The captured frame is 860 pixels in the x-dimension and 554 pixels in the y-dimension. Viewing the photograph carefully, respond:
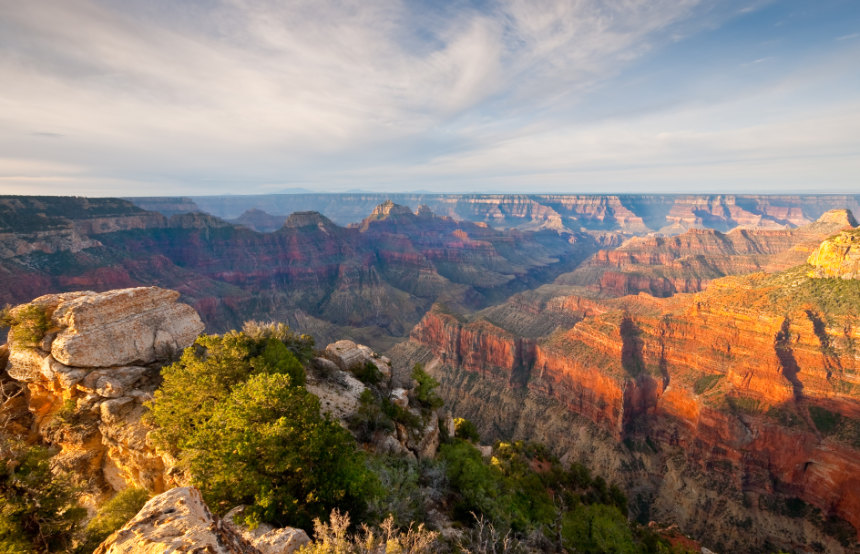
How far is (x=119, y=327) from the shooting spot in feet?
69.3

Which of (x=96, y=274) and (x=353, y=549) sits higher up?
(x=353, y=549)

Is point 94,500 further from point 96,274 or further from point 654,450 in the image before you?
point 96,274

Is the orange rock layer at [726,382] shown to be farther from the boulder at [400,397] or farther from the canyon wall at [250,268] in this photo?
the canyon wall at [250,268]

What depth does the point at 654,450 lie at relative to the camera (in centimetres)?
5112

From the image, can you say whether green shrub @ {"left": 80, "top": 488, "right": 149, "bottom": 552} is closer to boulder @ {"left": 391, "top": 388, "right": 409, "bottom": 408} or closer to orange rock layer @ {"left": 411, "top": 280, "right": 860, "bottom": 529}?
boulder @ {"left": 391, "top": 388, "right": 409, "bottom": 408}

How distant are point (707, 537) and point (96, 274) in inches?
5433

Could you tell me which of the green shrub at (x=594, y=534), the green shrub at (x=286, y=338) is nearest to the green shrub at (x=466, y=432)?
the green shrub at (x=594, y=534)

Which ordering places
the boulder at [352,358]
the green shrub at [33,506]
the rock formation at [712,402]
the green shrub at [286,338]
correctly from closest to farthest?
the green shrub at [33,506] → the green shrub at [286,338] → the boulder at [352,358] → the rock formation at [712,402]

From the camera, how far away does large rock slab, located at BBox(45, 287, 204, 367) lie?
19359 millimetres

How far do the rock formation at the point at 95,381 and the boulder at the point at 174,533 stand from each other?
8791 mm

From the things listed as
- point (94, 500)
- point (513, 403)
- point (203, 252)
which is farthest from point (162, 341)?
point (203, 252)

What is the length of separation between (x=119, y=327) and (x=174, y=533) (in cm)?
1921

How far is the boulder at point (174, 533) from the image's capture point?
24.0ft

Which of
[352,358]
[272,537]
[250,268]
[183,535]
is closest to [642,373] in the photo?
[352,358]
